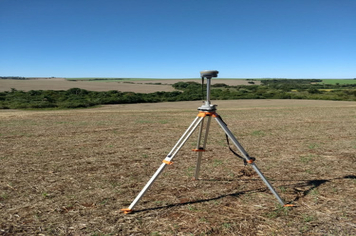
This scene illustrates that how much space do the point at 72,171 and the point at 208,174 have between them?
3.48m

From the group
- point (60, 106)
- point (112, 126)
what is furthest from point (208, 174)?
point (60, 106)

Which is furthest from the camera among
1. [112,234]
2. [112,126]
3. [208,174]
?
[112,126]

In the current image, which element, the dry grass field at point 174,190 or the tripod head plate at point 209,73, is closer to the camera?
the dry grass field at point 174,190

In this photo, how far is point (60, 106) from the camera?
3388cm

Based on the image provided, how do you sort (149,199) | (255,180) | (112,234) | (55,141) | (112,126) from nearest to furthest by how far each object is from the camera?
(112,234) < (149,199) < (255,180) < (55,141) < (112,126)

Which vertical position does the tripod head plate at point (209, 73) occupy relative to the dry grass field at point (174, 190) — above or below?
above

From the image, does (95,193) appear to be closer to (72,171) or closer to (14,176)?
(72,171)

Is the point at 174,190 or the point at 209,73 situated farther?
the point at 174,190

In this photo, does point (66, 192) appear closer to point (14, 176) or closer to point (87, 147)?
Result: point (14, 176)

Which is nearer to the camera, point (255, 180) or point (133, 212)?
point (133, 212)

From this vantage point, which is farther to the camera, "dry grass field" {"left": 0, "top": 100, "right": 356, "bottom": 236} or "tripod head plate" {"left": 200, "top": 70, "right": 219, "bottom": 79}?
"tripod head plate" {"left": 200, "top": 70, "right": 219, "bottom": 79}

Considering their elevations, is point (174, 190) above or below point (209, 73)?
below

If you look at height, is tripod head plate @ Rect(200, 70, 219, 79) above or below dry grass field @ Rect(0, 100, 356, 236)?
above

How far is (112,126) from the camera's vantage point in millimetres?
15414
